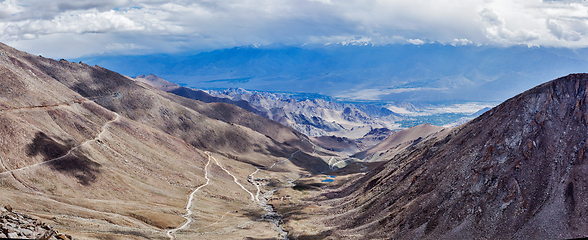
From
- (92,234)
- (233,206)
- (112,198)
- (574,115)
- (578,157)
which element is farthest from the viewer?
(233,206)

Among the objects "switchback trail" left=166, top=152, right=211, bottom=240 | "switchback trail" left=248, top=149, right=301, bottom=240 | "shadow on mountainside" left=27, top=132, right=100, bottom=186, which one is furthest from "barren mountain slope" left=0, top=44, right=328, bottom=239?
"switchback trail" left=248, top=149, right=301, bottom=240

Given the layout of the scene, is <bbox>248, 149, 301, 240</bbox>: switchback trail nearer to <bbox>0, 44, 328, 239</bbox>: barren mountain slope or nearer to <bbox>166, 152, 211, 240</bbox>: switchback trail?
<bbox>0, 44, 328, 239</bbox>: barren mountain slope

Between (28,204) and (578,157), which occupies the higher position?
(578,157)

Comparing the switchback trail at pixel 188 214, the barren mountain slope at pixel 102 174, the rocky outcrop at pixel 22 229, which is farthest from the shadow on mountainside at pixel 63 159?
the rocky outcrop at pixel 22 229

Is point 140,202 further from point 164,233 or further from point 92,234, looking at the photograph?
point 92,234

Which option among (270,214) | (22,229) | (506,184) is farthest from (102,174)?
(506,184)

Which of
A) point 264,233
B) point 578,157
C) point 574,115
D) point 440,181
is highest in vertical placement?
point 574,115

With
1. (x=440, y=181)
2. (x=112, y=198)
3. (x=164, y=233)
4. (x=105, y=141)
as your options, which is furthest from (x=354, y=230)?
(x=105, y=141)
